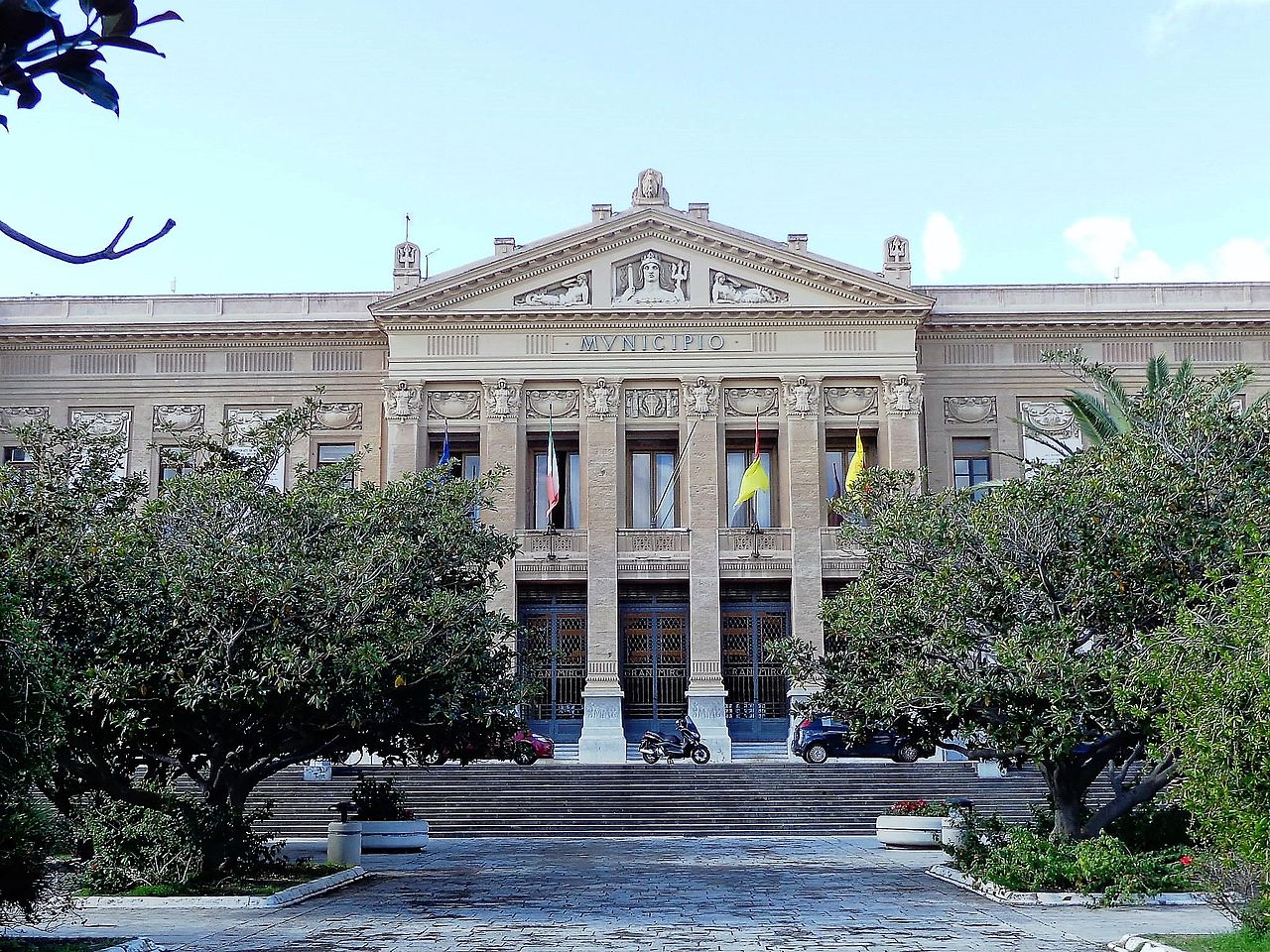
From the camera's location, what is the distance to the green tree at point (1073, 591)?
52.0ft

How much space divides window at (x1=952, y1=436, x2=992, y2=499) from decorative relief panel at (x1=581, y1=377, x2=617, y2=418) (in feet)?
30.5

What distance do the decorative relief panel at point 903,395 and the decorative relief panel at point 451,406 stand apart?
35.3 feet

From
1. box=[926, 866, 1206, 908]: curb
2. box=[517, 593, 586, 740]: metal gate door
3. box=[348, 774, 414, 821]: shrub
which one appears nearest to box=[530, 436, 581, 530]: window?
box=[517, 593, 586, 740]: metal gate door

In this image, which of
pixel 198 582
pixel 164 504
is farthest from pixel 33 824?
pixel 164 504

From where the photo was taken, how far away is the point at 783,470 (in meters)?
36.7

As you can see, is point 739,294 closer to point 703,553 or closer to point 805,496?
point 805,496

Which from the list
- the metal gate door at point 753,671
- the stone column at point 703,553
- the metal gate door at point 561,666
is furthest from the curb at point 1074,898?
the metal gate door at point 561,666

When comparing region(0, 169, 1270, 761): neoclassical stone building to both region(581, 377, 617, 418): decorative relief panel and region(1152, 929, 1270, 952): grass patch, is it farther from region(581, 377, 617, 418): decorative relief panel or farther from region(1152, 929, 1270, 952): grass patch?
region(1152, 929, 1270, 952): grass patch

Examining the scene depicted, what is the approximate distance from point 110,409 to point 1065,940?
32045 mm

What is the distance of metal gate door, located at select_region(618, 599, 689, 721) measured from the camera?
1417 inches

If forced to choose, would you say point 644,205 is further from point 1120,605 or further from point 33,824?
point 33,824

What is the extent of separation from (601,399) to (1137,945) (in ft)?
85.1

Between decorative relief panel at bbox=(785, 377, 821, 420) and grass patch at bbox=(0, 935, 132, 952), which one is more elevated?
decorative relief panel at bbox=(785, 377, 821, 420)

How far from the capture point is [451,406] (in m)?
37.3
